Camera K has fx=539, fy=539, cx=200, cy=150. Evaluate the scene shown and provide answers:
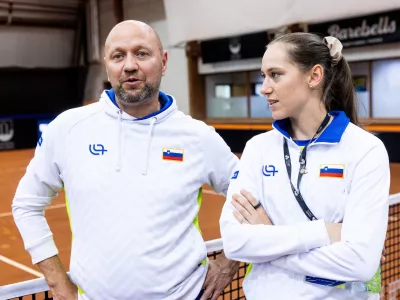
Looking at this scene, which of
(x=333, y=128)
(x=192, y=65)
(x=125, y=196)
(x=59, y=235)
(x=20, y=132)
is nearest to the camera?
(x=333, y=128)

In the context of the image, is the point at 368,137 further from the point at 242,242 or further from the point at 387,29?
the point at 387,29

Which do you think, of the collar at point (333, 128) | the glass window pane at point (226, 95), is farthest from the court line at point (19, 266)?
the glass window pane at point (226, 95)

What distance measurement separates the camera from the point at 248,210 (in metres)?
1.87

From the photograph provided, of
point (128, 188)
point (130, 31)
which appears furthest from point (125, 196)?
point (130, 31)

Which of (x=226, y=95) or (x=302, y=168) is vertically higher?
(x=302, y=168)

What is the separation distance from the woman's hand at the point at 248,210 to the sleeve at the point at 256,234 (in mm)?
23

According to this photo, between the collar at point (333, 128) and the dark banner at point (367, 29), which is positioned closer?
the collar at point (333, 128)

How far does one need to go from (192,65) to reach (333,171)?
49.9 feet

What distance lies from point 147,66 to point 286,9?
11.7 m

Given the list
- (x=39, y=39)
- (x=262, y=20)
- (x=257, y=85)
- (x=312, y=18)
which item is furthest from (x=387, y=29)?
(x=39, y=39)

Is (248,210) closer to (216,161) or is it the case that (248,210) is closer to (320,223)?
(320,223)

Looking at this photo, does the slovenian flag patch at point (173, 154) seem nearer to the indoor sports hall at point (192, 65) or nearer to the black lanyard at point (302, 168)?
the black lanyard at point (302, 168)

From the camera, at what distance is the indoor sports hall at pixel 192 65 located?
912cm

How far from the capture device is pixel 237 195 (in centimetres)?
193
